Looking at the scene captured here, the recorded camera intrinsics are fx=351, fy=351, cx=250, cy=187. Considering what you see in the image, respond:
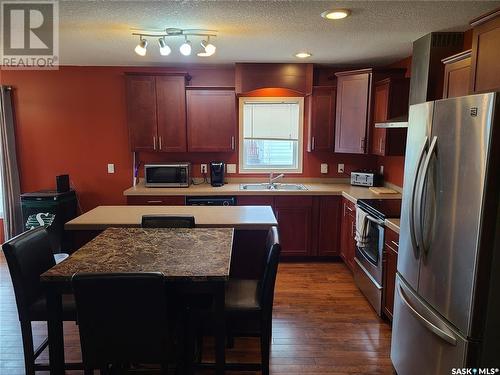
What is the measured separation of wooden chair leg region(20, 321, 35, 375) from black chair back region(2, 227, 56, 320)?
75 mm

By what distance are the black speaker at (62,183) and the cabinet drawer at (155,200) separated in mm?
918

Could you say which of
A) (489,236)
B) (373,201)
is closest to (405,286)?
(489,236)

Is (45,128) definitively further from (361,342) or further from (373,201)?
(361,342)

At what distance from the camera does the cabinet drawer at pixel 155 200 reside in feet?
13.4

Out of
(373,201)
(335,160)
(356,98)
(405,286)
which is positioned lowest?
(405,286)

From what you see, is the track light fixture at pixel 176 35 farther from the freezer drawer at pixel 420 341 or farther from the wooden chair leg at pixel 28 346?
the freezer drawer at pixel 420 341

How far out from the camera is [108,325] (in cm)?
151

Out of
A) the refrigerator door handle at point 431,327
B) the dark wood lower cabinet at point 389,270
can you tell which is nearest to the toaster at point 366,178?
the dark wood lower cabinet at point 389,270

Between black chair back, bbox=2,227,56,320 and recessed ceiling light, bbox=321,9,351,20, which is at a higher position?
recessed ceiling light, bbox=321,9,351,20

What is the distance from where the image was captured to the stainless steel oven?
113 inches

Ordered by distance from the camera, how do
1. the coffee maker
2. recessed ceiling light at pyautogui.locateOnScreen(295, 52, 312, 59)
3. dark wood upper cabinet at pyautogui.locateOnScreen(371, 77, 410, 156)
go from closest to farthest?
dark wood upper cabinet at pyautogui.locateOnScreen(371, 77, 410, 156) < recessed ceiling light at pyautogui.locateOnScreen(295, 52, 312, 59) < the coffee maker

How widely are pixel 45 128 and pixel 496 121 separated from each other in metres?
4.80

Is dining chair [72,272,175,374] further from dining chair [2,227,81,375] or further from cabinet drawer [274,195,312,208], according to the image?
cabinet drawer [274,195,312,208]

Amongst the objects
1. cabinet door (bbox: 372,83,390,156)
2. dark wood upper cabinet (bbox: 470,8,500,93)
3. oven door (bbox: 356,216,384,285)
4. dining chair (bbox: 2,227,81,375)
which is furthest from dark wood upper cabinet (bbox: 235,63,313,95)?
dining chair (bbox: 2,227,81,375)
